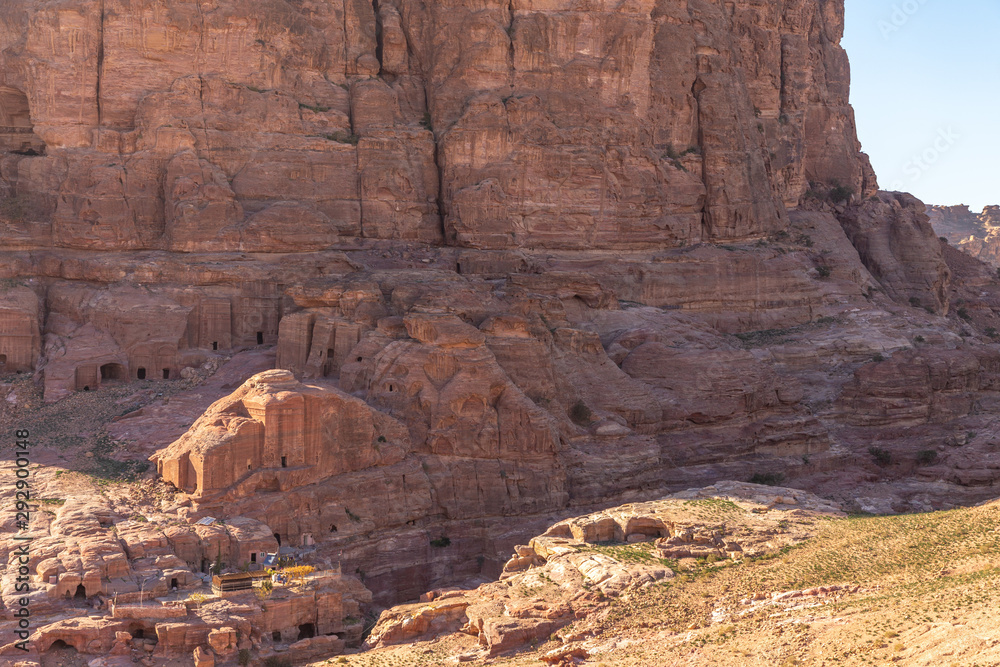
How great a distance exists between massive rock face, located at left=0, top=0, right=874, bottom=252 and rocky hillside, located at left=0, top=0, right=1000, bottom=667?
186 mm

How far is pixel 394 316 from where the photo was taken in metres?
58.1

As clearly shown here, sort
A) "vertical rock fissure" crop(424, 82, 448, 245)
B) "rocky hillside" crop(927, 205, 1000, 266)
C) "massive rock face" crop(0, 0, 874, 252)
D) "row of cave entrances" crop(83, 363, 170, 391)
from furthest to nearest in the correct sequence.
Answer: "rocky hillside" crop(927, 205, 1000, 266)
"vertical rock fissure" crop(424, 82, 448, 245)
"massive rock face" crop(0, 0, 874, 252)
"row of cave entrances" crop(83, 363, 170, 391)

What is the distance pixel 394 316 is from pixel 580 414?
34.0ft

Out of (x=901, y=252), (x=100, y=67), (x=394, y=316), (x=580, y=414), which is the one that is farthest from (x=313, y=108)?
(x=901, y=252)

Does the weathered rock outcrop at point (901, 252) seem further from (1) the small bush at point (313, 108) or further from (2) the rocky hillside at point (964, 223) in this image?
(2) the rocky hillside at point (964, 223)

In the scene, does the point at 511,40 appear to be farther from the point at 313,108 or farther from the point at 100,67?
the point at 100,67

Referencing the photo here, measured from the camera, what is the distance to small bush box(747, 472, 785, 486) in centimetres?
6131

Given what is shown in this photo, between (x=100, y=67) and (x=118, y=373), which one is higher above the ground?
(x=100, y=67)

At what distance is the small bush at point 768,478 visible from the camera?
6131cm

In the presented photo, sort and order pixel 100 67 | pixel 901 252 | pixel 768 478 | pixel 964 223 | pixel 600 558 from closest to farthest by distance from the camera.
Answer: pixel 600 558 < pixel 768 478 < pixel 100 67 < pixel 901 252 < pixel 964 223

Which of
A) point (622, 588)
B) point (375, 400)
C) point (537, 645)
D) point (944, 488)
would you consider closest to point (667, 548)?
point (622, 588)

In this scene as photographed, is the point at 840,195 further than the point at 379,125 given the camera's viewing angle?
Yes

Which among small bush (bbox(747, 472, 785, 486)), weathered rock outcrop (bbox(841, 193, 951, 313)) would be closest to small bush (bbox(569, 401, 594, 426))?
small bush (bbox(747, 472, 785, 486))

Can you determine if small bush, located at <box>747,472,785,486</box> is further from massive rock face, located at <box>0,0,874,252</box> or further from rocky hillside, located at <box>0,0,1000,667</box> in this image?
massive rock face, located at <box>0,0,874,252</box>
